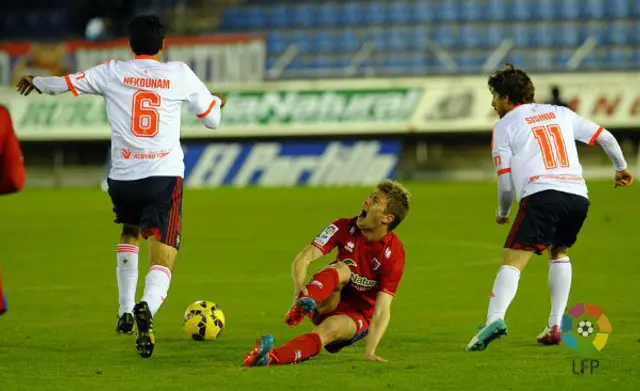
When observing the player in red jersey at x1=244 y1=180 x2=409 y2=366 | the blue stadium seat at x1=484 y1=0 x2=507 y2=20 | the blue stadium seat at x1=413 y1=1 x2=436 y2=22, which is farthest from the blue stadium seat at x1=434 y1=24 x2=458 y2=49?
the player in red jersey at x1=244 y1=180 x2=409 y2=366

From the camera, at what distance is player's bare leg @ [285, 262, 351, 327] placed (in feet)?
22.8

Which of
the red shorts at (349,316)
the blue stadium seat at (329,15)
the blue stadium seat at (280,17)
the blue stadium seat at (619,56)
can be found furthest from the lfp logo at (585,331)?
the blue stadium seat at (280,17)

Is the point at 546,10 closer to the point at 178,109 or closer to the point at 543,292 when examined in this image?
the point at 543,292

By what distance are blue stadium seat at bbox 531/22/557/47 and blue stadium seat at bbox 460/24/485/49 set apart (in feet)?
4.80

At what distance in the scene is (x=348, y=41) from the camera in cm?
3641

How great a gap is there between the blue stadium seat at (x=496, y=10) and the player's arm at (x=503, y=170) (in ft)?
92.9

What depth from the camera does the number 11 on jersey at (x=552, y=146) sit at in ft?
27.0

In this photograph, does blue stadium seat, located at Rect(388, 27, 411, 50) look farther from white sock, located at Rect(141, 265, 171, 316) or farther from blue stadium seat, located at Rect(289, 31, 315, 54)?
white sock, located at Rect(141, 265, 171, 316)

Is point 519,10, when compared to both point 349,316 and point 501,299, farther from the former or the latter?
point 349,316

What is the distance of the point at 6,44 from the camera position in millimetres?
35969

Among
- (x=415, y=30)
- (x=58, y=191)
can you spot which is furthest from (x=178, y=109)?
(x=415, y=30)

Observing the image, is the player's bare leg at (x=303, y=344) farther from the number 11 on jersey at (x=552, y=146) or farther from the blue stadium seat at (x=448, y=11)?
the blue stadium seat at (x=448, y=11)

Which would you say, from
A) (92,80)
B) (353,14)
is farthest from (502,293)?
(353,14)

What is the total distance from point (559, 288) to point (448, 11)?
2839cm
